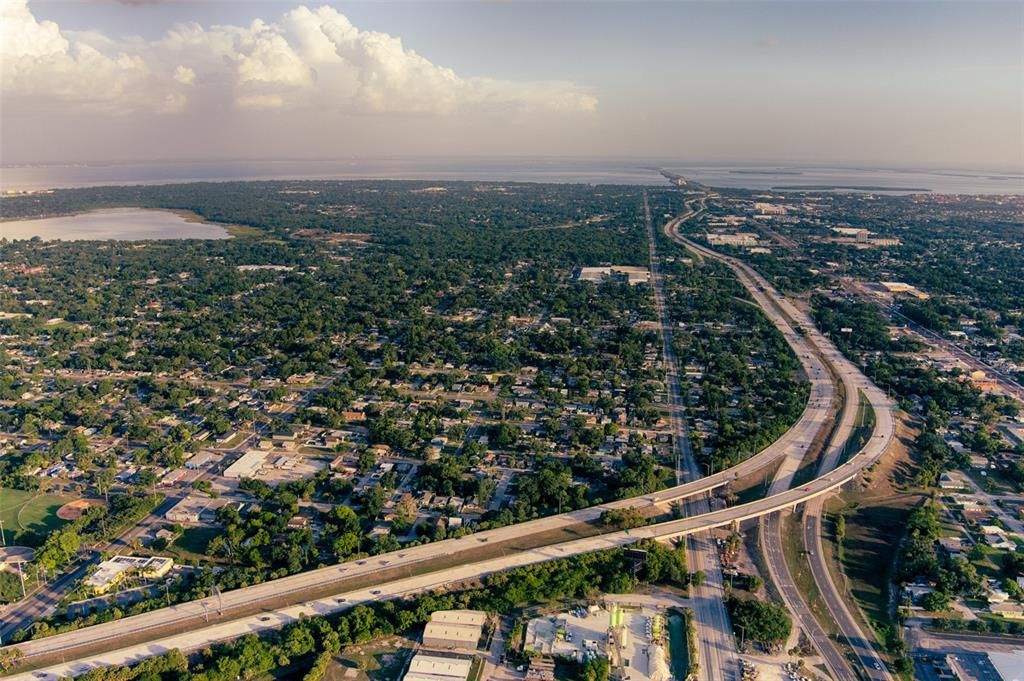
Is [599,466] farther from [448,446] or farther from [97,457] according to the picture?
[97,457]

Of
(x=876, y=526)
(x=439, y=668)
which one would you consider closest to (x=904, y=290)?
(x=876, y=526)

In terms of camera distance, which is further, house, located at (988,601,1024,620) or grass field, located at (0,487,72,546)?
grass field, located at (0,487,72,546)

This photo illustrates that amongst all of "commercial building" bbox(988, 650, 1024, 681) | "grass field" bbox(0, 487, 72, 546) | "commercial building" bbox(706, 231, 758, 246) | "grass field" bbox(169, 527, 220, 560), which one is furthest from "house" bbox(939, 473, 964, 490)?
"commercial building" bbox(706, 231, 758, 246)

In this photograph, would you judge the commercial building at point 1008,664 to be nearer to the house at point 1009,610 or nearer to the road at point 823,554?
the house at point 1009,610

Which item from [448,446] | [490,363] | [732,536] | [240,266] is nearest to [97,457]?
[448,446]

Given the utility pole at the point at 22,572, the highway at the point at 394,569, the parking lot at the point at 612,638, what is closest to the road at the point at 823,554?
the highway at the point at 394,569

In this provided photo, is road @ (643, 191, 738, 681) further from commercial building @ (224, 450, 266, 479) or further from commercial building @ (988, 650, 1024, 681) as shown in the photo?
commercial building @ (224, 450, 266, 479)
